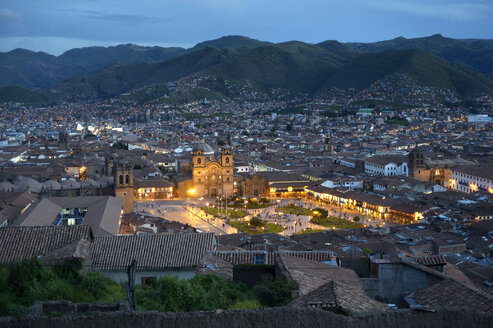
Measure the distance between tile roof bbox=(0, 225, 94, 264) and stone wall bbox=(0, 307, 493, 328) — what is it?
453cm

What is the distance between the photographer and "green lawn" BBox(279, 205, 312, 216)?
1231 inches

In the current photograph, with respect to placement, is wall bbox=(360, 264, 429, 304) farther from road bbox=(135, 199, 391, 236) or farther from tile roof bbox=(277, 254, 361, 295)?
road bbox=(135, 199, 391, 236)

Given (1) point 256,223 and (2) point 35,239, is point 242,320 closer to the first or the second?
(2) point 35,239

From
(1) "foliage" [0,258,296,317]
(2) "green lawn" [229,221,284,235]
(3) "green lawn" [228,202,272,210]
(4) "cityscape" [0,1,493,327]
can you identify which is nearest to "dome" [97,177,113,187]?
(4) "cityscape" [0,1,493,327]

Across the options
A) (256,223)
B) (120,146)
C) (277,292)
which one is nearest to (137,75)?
(120,146)

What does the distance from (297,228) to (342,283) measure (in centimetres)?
2007

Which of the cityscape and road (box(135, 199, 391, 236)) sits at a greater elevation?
the cityscape

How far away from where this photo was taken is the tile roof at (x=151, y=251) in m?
10.0

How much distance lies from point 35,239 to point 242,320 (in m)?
6.15

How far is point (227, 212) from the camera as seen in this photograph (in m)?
31.8

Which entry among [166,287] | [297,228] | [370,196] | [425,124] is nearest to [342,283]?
[166,287]

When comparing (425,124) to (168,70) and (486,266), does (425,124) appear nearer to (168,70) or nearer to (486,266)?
(486,266)

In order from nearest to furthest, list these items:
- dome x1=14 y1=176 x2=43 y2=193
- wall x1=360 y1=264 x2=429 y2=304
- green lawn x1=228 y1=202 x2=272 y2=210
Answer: wall x1=360 y1=264 x2=429 y2=304, dome x1=14 y1=176 x2=43 y2=193, green lawn x1=228 y1=202 x2=272 y2=210

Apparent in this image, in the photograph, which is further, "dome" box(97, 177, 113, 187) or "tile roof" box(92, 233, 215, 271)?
"dome" box(97, 177, 113, 187)
